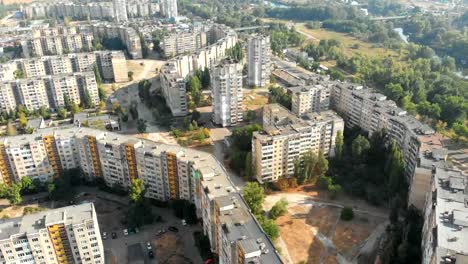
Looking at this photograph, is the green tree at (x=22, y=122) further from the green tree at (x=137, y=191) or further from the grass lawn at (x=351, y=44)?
the grass lawn at (x=351, y=44)

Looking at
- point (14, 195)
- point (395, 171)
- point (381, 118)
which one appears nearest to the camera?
point (395, 171)

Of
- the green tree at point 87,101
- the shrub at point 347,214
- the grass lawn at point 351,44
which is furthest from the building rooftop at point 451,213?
the grass lawn at point 351,44

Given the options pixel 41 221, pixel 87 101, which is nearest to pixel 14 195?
pixel 41 221

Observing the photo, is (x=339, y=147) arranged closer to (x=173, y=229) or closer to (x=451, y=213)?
(x=451, y=213)

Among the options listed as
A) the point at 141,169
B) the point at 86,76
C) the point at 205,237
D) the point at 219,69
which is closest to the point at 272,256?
the point at 205,237

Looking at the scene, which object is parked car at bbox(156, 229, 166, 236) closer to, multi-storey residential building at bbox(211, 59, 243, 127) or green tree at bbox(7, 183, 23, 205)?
green tree at bbox(7, 183, 23, 205)
